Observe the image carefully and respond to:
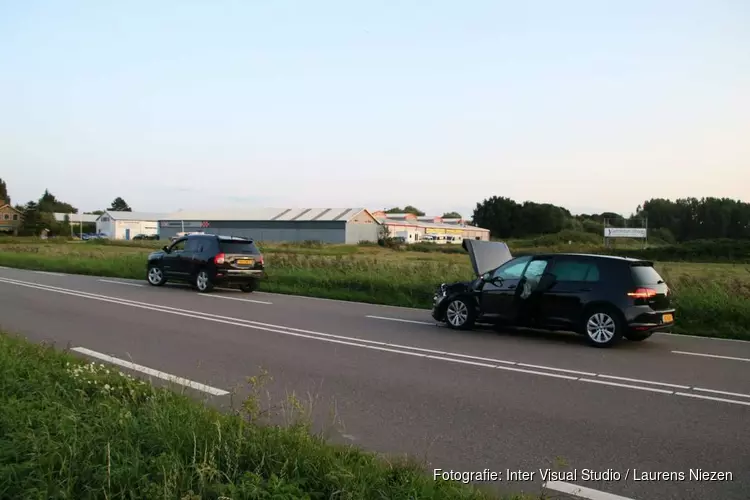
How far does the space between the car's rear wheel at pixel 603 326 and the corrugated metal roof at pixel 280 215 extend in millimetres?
79318

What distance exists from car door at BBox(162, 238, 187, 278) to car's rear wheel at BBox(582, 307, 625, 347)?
14.5 metres

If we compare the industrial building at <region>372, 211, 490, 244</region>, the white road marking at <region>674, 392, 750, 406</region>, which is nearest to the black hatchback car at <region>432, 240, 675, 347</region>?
the white road marking at <region>674, 392, 750, 406</region>

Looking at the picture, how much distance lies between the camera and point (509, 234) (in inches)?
4508

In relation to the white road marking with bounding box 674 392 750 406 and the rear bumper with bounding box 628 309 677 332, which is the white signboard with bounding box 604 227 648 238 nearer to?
the rear bumper with bounding box 628 309 677 332

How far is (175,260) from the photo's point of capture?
2191cm

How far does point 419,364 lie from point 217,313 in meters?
7.30

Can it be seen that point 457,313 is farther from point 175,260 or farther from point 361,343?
point 175,260

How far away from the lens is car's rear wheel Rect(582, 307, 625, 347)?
35.8 feet

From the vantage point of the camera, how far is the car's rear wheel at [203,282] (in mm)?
20766

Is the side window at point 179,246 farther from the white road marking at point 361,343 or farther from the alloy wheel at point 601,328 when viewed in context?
the alloy wheel at point 601,328

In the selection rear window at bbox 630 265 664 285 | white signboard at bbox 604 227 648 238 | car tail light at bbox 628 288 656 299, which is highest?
white signboard at bbox 604 227 648 238

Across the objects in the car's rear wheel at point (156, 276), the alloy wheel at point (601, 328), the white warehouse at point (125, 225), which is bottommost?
the alloy wheel at point (601, 328)

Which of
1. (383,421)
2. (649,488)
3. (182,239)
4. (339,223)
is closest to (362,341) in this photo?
(383,421)

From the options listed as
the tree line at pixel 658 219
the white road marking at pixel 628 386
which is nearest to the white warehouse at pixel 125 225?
the tree line at pixel 658 219
